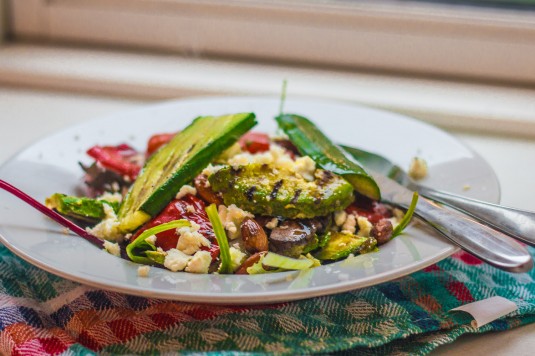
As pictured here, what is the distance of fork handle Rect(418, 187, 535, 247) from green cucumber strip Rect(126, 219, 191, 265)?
37 cm

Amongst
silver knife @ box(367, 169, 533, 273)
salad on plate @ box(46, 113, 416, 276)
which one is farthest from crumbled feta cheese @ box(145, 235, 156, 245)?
silver knife @ box(367, 169, 533, 273)

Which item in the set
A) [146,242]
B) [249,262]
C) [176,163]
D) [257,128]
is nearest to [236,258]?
[249,262]

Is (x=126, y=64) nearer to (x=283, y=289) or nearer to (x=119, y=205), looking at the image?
(x=119, y=205)

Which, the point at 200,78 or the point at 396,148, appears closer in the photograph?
the point at 396,148

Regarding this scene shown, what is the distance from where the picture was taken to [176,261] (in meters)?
0.90

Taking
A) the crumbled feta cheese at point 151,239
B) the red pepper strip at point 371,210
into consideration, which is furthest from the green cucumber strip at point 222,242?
the red pepper strip at point 371,210

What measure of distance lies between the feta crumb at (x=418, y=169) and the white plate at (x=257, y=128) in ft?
0.04

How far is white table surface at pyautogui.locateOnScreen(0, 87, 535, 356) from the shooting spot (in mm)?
1375

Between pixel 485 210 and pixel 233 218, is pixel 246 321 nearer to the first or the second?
pixel 233 218

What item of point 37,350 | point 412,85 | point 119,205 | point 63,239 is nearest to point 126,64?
point 412,85

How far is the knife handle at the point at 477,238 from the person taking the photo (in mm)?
838

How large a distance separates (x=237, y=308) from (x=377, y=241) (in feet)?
0.66

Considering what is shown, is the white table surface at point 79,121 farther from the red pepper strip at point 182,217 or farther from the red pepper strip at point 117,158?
the red pepper strip at point 182,217

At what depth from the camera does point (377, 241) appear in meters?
0.97
